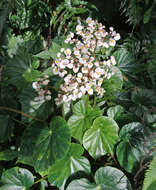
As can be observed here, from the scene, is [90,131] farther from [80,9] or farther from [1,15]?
[1,15]

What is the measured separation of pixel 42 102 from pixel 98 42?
0.54m

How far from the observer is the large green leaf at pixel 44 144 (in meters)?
1.09

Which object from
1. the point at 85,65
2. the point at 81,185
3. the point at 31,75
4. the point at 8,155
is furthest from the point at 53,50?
the point at 81,185

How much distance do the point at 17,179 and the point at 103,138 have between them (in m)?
0.55

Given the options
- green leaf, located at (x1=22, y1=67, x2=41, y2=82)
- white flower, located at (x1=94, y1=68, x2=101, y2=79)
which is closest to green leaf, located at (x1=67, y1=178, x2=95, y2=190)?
white flower, located at (x1=94, y1=68, x2=101, y2=79)

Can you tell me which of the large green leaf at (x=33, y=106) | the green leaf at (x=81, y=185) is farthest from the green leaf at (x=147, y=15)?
the green leaf at (x=81, y=185)

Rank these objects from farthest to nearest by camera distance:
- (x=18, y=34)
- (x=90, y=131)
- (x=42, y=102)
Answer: (x=18, y=34) → (x=42, y=102) → (x=90, y=131)

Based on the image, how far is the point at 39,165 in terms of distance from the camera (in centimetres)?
110

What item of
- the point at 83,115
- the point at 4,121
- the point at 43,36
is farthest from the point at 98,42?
the point at 43,36

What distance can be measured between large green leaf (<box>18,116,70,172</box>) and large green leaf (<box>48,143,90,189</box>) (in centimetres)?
8

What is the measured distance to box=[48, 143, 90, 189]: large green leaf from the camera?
113 centimetres

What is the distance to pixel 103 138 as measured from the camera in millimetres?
1203

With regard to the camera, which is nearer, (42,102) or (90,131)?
(90,131)

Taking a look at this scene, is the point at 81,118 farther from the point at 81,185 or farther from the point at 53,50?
the point at 53,50
